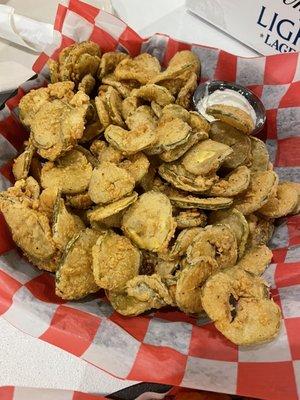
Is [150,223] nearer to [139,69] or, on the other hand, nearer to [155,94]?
[155,94]

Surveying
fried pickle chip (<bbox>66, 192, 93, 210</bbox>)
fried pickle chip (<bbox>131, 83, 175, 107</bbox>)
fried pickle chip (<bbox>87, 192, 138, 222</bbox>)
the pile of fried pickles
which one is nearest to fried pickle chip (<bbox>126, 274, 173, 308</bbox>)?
the pile of fried pickles

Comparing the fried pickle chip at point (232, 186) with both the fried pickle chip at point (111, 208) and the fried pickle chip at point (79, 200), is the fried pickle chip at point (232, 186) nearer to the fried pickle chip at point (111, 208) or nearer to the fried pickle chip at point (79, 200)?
the fried pickle chip at point (111, 208)

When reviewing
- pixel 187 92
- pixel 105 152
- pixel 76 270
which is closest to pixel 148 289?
pixel 76 270

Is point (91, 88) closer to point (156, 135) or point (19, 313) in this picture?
point (156, 135)

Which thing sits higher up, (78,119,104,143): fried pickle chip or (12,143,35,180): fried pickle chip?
(78,119,104,143): fried pickle chip

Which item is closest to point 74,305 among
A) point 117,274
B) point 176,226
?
point 117,274

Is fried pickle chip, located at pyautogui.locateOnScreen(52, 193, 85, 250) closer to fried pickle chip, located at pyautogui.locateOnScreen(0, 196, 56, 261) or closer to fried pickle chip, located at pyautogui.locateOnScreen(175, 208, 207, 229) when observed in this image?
fried pickle chip, located at pyautogui.locateOnScreen(0, 196, 56, 261)
